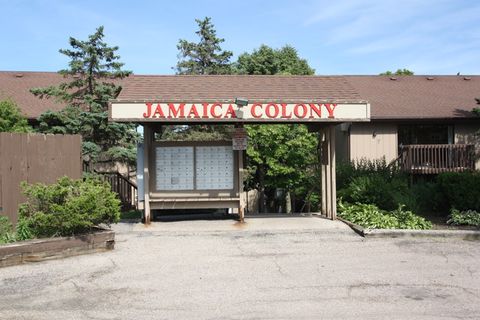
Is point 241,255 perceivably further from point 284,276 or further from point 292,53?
point 292,53

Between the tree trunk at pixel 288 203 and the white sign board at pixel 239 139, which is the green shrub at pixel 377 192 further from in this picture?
the tree trunk at pixel 288 203

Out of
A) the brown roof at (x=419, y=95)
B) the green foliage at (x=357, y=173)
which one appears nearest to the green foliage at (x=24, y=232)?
the green foliage at (x=357, y=173)

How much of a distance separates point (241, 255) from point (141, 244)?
2246 mm

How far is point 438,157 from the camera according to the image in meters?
19.3

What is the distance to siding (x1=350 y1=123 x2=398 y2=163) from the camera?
2122cm

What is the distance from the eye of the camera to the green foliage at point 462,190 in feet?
40.2

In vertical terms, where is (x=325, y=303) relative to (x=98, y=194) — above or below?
below

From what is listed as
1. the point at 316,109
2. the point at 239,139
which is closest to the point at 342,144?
the point at 316,109

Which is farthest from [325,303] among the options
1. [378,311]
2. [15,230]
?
[15,230]

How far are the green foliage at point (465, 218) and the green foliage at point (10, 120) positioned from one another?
12.0 meters

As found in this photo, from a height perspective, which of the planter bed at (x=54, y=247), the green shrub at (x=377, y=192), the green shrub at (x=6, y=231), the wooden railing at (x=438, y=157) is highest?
the wooden railing at (x=438, y=157)

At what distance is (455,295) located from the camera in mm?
6387

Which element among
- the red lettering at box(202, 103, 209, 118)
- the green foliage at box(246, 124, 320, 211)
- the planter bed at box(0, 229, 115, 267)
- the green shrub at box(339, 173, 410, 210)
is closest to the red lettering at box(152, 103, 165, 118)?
the red lettering at box(202, 103, 209, 118)

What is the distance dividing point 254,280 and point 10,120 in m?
10.9
